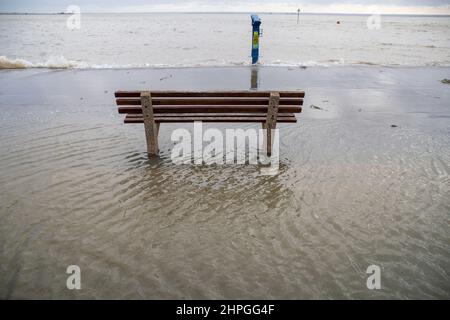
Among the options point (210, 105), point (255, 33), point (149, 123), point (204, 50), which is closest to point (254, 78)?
point (255, 33)

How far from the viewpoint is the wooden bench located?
4766mm

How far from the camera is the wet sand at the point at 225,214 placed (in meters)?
2.80

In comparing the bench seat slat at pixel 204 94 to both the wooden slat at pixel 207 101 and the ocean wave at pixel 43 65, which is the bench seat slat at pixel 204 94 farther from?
the ocean wave at pixel 43 65

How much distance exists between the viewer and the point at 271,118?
4957 millimetres

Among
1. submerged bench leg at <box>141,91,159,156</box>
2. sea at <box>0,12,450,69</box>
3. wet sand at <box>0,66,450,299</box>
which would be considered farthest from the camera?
sea at <box>0,12,450,69</box>

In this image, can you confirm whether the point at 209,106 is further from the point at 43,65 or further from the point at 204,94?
the point at 43,65

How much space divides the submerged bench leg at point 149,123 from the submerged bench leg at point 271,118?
1813 mm

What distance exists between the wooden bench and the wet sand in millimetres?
749

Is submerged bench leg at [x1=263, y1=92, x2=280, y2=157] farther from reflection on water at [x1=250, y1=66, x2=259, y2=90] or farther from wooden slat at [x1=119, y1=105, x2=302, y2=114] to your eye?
reflection on water at [x1=250, y1=66, x2=259, y2=90]

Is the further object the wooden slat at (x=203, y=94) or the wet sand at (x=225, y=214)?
the wooden slat at (x=203, y=94)

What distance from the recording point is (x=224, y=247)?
3.20 m

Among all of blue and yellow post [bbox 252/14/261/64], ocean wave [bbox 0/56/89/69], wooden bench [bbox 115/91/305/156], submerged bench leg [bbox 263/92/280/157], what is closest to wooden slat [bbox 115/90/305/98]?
wooden bench [bbox 115/91/305/156]

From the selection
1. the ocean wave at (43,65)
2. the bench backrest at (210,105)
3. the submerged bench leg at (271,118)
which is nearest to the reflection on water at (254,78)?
the submerged bench leg at (271,118)

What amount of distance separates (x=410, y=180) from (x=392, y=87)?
7.45m
